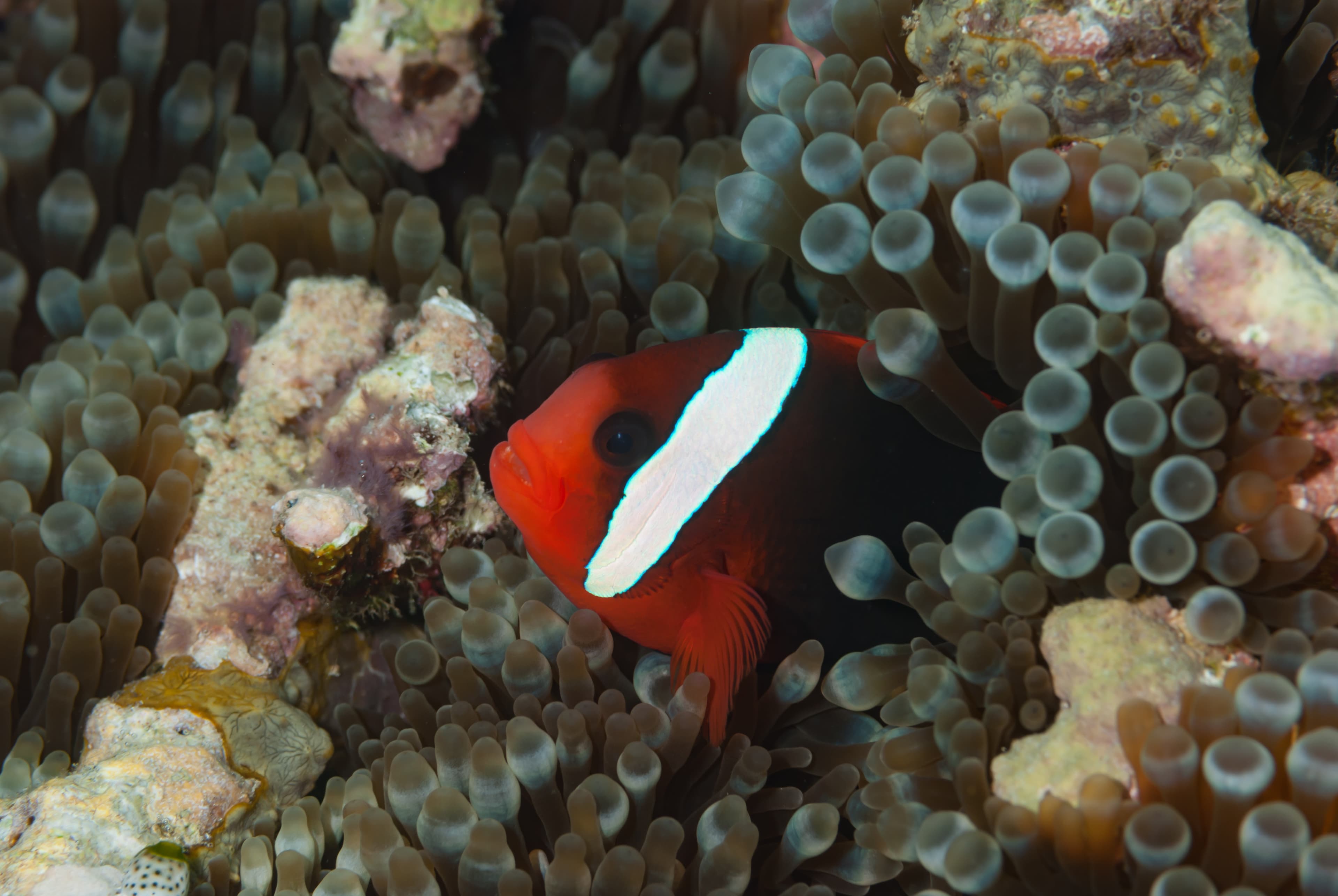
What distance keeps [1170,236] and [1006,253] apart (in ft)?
0.58

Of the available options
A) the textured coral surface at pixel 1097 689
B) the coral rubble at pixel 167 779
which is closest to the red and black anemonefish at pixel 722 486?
the textured coral surface at pixel 1097 689

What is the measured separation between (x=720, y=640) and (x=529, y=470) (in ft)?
1.12

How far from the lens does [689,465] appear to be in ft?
4.22

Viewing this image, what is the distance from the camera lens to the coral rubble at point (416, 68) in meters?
2.04

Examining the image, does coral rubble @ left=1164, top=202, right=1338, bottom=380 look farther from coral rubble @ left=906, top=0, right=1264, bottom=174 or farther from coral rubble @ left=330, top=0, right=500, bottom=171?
coral rubble @ left=330, top=0, right=500, bottom=171

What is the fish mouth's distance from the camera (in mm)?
1259

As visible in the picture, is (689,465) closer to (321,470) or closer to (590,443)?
(590,443)

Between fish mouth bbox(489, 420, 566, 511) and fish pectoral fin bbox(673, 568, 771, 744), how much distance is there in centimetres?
23

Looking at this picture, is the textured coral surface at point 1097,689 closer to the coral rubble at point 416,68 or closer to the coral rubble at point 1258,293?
the coral rubble at point 1258,293

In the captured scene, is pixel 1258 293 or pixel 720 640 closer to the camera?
pixel 1258 293

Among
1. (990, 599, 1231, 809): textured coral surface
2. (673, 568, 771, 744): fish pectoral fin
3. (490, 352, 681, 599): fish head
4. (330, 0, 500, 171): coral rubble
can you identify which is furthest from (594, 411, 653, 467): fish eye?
(330, 0, 500, 171): coral rubble

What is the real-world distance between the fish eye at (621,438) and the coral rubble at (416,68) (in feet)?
3.83

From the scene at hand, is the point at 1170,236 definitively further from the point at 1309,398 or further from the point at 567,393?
the point at 567,393

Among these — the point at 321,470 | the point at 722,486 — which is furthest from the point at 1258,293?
the point at 321,470
